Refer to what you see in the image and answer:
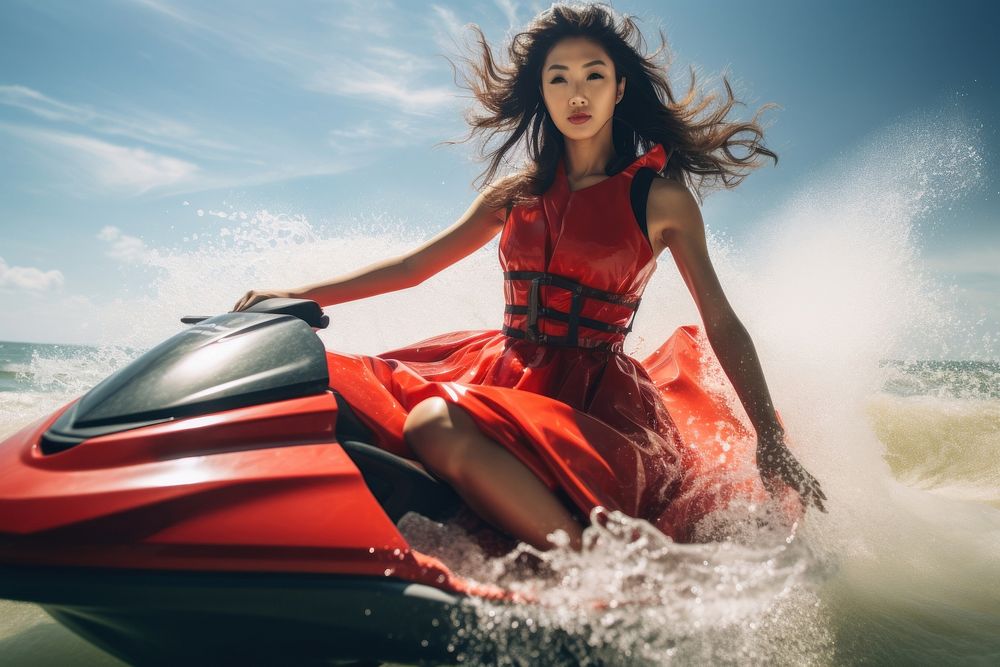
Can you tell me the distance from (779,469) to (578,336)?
0.60 metres

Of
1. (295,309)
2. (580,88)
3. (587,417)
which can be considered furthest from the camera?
(580,88)

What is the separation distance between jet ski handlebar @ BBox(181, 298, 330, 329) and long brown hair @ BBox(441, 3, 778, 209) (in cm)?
73

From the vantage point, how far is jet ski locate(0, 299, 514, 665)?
3.53 ft

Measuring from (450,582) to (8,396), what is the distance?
28.5ft

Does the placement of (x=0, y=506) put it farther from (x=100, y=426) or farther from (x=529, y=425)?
(x=529, y=425)

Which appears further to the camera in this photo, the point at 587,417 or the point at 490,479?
the point at 587,417

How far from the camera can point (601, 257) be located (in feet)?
5.76

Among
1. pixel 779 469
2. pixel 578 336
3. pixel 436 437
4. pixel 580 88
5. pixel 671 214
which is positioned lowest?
pixel 779 469

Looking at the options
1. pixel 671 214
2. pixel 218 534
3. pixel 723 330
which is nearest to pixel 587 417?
pixel 723 330

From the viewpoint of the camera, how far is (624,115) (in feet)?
7.25

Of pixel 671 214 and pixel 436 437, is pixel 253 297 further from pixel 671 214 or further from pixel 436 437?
pixel 671 214

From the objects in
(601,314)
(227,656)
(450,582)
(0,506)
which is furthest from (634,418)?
(0,506)

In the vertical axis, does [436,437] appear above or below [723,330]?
below

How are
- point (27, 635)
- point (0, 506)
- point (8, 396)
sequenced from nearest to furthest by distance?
point (0, 506) → point (27, 635) → point (8, 396)
